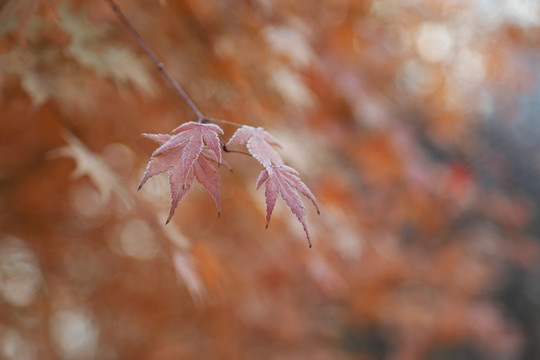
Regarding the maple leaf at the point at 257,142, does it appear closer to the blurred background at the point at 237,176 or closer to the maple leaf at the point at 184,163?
the maple leaf at the point at 184,163

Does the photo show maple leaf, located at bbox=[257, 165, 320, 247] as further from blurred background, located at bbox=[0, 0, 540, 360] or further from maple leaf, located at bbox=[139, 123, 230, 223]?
blurred background, located at bbox=[0, 0, 540, 360]

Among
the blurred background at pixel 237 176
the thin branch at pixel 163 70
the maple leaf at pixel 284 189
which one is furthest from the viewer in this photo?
the blurred background at pixel 237 176

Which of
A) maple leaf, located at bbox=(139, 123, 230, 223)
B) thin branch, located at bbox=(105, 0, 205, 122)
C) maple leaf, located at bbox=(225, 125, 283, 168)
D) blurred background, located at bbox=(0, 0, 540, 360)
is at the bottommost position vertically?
maple leaf, located at bbox=(139, 123, 230, 223)

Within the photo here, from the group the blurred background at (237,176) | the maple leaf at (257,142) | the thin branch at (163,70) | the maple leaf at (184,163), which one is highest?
the blurred background at (237,176)

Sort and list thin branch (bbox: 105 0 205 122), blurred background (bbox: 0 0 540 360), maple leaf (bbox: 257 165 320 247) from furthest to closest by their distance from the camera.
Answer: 1. blurred background (bbox: 0 0 540 360)
2. thin branch (bbox: 105 0 205 122)
3. maple leaf (bbox: 257 165 320 247)

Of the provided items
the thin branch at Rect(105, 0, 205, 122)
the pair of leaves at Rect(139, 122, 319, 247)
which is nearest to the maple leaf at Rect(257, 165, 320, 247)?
the pair of leaves at Rect(139, 122, 319, 247)

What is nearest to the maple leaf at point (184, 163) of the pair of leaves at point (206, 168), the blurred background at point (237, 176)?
the pair of leaves at point (206, 168)
